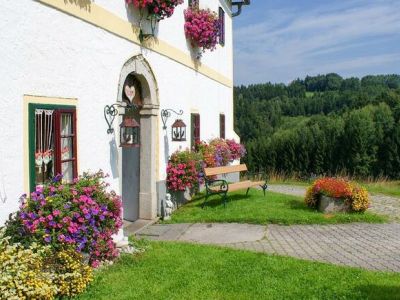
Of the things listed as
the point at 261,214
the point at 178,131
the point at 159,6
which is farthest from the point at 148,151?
the point at 159,6

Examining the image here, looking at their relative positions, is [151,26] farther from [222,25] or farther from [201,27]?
[222,25]

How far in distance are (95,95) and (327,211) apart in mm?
5894

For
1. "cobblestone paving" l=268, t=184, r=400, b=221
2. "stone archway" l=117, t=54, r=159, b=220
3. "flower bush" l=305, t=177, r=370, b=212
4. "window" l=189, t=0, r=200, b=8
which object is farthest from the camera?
"window" l=189, t=0, r=200, b=8

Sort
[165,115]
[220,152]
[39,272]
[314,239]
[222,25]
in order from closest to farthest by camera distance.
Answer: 1. [39,272]
2. [314,239]
3. [165,115]
4. [220,152]
5. [222,25]

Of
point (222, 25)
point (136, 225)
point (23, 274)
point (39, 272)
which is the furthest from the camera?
point (222, 25)

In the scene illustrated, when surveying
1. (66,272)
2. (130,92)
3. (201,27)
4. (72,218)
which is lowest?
(66,272)

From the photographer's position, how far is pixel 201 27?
40.8 feet

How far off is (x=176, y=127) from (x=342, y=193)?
4133 millimetres

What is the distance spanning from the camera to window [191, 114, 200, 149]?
13015 mm

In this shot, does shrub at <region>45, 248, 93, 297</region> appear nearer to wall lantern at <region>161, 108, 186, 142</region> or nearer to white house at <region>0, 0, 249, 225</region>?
white house at <region>0, 0, 249, 225</region>

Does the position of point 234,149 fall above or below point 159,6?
below

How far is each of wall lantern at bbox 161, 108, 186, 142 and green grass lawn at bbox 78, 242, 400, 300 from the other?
427 centimetres

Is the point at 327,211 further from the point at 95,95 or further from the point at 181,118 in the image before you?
the point at 95,95

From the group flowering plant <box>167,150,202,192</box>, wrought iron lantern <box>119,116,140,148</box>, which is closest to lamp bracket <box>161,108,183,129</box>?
flowering plant <box>167,150,202,192</box>
